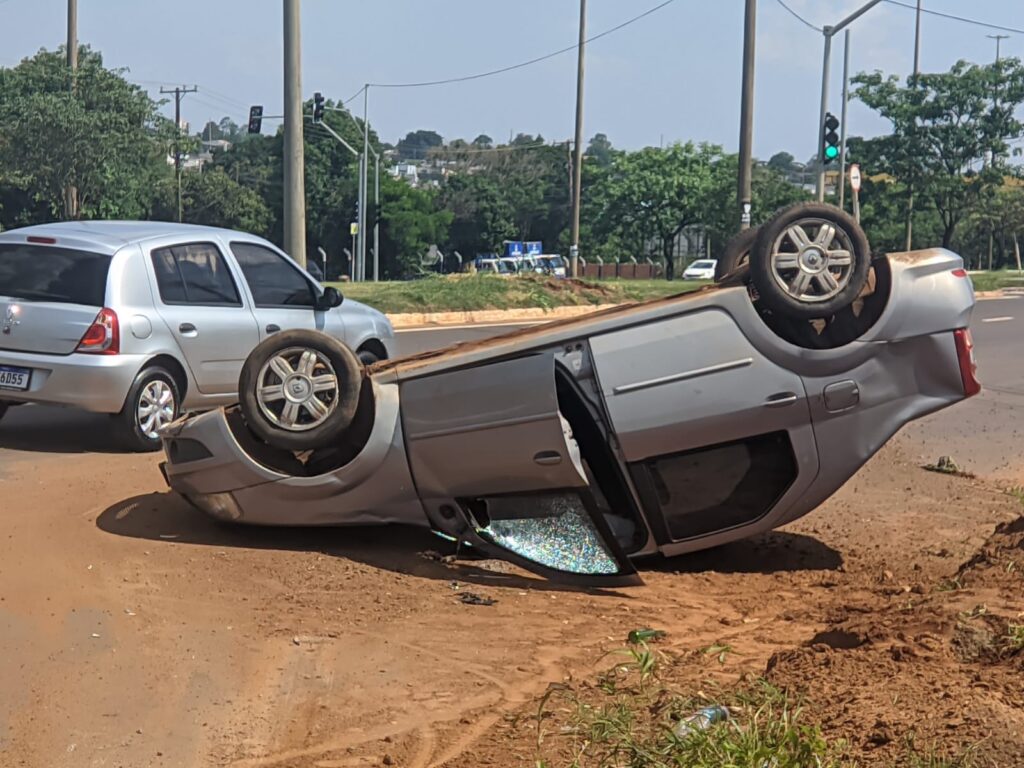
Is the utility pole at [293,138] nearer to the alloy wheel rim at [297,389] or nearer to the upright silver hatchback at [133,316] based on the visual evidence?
the upright silver hatchback at [133,316]

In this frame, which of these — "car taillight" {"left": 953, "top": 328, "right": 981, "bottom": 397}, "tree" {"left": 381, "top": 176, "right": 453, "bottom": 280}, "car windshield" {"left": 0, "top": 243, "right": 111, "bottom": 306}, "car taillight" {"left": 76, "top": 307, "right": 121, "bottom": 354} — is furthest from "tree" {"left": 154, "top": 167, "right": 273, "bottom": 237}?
"car taillight" {"left": 953, "top": 328, "right": 981, "bottom": 397}

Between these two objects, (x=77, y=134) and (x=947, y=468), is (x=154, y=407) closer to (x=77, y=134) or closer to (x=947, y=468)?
(x=947, y=468)

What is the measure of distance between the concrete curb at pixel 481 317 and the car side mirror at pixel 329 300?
11.5 metres

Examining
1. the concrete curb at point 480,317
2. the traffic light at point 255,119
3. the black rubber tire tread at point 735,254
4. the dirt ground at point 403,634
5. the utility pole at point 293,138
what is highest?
the traffic light at point 255,119

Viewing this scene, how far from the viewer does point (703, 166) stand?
235ft

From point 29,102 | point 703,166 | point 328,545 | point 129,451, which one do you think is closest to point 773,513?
point 328,545

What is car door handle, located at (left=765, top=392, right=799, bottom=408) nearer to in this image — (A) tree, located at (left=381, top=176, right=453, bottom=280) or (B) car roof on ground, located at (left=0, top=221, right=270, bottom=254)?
(B) car roof on ground, located at (left=0, top=221, right=270, bottom=254)

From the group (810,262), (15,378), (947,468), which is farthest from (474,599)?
(947,468)

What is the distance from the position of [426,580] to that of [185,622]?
1.24 meters

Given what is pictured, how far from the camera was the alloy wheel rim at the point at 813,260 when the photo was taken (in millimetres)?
6402

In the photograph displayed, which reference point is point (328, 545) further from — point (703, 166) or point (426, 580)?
point (703, 166)

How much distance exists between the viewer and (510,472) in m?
6.45

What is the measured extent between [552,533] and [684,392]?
0.94 m

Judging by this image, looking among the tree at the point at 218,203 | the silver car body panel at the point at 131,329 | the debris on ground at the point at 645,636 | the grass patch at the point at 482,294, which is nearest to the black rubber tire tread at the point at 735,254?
the debris on ground at the point at 645,636
